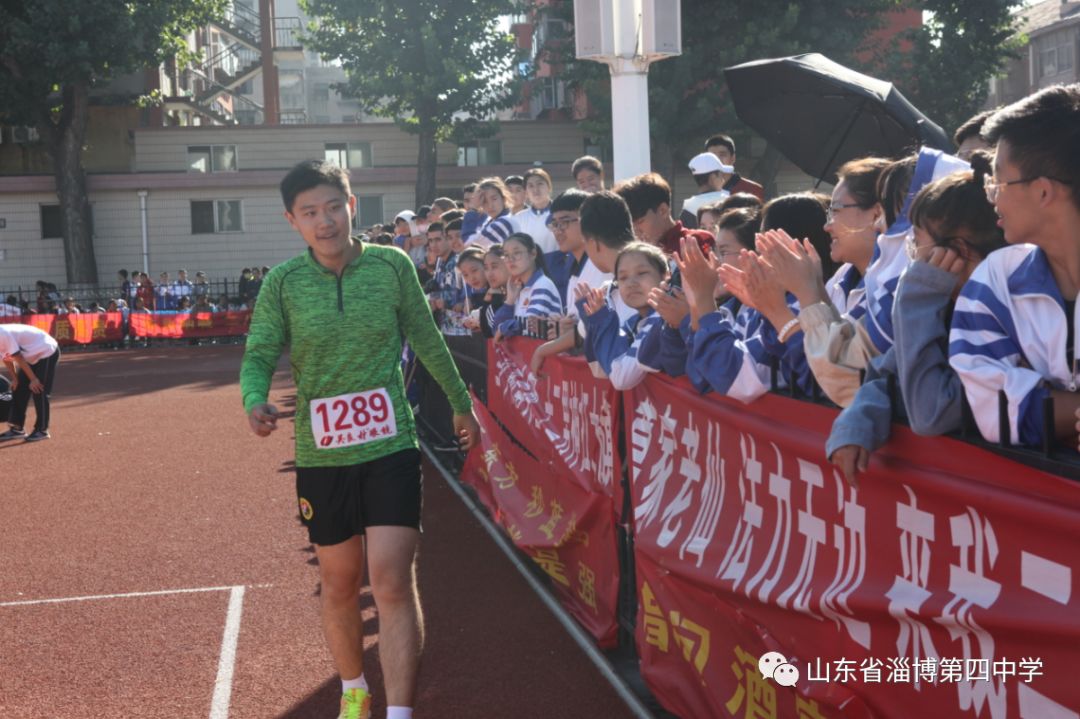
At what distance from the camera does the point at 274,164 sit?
45.4m

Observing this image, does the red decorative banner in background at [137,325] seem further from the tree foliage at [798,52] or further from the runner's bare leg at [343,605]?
the runner's bare leg at [343,605]

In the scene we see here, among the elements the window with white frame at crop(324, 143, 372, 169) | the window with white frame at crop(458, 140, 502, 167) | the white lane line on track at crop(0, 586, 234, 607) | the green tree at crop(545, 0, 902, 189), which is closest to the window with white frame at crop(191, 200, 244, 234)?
the window with white frame at crop(324, 143, 372, 169)

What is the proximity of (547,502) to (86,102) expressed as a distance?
37.0 metres

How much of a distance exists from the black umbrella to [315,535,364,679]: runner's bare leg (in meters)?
3.62

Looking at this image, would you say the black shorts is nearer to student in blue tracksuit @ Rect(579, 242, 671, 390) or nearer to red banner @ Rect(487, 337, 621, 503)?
student in blue tracksuit @ Rect(579, 242, 671, 390)

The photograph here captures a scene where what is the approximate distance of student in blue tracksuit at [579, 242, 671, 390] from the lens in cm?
553

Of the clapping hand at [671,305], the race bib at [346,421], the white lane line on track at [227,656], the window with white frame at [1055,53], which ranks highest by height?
the window with white frame at [1055,53]

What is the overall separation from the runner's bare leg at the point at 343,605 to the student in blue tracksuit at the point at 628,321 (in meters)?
1.31

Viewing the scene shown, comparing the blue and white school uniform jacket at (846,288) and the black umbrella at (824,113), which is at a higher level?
the black umbrella at (824,113)

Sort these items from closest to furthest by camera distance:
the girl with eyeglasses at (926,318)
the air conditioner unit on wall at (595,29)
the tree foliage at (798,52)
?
the girl with eyeglasses at (926,318)
the air conditioner unit on wall at (595,29)
the tree foliage at (798,52)

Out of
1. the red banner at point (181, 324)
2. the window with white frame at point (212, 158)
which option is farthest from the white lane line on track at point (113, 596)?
the window with white frame at point (212, 158)

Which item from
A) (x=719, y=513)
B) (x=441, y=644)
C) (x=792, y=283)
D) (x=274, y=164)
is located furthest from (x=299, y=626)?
(x=274, y=164)

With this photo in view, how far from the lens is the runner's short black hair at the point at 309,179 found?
5.17m

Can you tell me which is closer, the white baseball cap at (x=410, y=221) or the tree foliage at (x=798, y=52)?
the white baseball cap at (x=410, y=221)
